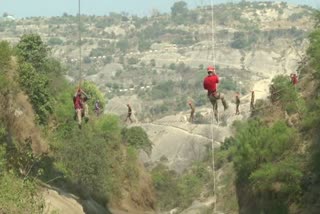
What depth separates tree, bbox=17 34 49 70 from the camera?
162 ft

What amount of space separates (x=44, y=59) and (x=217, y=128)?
7274 centimetres

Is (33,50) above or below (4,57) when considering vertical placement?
below

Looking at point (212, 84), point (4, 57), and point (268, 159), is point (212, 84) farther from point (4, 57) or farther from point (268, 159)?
point (4, 57)

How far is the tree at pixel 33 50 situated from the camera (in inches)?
1948

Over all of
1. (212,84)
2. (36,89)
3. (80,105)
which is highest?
(212,84)

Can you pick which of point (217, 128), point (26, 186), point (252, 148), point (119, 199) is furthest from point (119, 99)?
point (26, 186)

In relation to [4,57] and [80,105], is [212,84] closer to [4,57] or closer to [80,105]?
[80,105]

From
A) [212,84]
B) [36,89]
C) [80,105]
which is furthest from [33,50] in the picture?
[212,84]

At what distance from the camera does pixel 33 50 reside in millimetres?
49844

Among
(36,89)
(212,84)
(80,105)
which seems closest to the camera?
(212,84)

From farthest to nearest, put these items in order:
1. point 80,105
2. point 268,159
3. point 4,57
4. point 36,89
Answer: point 36,89 < point 268,159 < point 4,57 < point 80,105

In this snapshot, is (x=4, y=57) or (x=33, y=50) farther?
(x=33, y=50)

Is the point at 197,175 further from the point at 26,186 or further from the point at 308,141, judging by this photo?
the point at 26,186

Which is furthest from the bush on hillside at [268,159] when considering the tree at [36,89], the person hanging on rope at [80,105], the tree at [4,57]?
the tree at [4,57]
